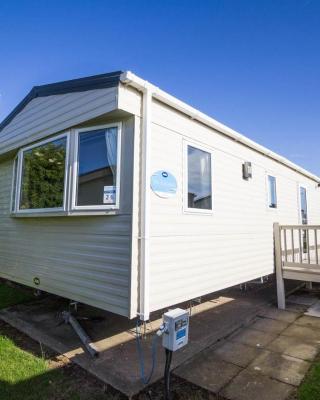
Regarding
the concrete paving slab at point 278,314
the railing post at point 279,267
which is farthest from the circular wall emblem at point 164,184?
the railing post at point 279,267

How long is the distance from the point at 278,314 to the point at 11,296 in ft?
19.5

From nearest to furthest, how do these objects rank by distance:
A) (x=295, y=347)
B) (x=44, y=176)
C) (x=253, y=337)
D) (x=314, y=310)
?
(x=295, y=347) < (x=253, y=337) < (x=44, y=176) < (x=314, y=310)

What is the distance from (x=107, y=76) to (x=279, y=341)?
4.54 m

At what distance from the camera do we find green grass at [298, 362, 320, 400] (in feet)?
9.01

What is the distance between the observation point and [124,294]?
3.23m

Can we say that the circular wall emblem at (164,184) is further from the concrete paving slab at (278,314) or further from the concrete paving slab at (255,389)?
the concrete paving slab at (278,314)

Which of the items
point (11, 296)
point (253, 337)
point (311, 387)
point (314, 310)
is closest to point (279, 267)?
point (314, 310)

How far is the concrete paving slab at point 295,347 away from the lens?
375 cm

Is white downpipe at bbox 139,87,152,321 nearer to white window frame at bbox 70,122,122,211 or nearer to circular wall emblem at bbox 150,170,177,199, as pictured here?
circular wall emblem at bbox 150,170,177,199

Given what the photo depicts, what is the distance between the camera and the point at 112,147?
142 inches

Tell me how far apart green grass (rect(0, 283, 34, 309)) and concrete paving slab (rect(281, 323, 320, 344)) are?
17.6 feet

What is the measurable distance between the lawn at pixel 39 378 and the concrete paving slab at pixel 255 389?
1159 millimetres

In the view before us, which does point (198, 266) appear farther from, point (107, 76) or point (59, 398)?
point (107, 76)

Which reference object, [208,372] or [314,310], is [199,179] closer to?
[208,372]
